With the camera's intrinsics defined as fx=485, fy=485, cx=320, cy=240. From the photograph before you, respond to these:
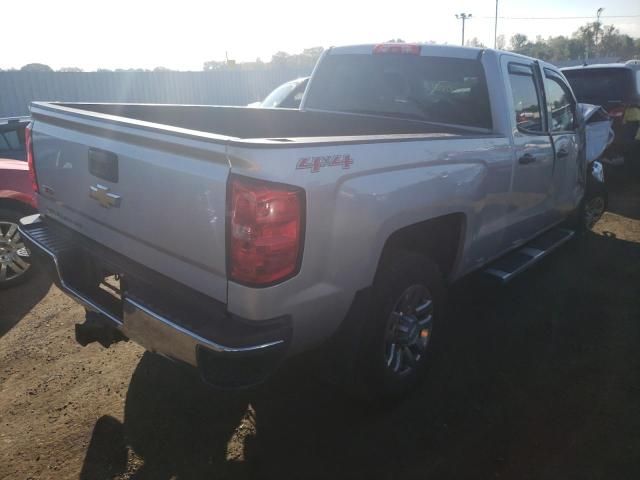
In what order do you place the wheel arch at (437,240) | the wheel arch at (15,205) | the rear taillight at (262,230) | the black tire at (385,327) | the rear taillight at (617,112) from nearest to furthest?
the rear taillight at (262,230)
the black tire at (385,327)
the wheel arch at (437,240)
the wheel arch at (15,205)
the rear taillight at (617,112)

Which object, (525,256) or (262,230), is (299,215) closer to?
(262,230)

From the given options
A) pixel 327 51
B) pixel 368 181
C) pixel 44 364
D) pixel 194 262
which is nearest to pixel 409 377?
pixel 368 181

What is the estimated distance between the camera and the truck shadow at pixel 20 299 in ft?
13.1

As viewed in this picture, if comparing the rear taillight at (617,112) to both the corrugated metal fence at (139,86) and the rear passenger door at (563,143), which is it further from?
the corrugated metal fence at (139,86)

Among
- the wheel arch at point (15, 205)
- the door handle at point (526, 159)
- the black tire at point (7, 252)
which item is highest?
the door handle at point (526, 159)

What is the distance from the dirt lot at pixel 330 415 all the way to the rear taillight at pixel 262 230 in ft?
3.10

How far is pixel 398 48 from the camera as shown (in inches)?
158

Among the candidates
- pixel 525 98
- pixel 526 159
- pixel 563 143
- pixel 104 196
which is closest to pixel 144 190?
pixel 104 196

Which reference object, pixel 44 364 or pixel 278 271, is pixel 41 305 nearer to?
pixel 44 364

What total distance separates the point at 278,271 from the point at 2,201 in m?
3.68

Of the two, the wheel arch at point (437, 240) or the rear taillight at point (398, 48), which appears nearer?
the wheel arch at point (437, 240)

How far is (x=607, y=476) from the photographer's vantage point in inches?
97.4

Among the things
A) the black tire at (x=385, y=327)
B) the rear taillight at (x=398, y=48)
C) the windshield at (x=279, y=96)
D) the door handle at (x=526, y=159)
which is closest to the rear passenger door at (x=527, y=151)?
the door handle at (x=526, y=159)

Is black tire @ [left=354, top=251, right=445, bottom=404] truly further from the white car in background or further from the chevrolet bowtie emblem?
the white car in background
